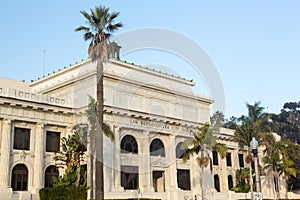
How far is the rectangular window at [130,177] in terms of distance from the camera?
40.3 metres

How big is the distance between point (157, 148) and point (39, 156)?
47.7 feet

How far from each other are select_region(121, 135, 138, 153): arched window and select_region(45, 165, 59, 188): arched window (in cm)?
735

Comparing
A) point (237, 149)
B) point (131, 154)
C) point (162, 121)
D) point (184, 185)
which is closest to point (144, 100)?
point (162, 121)

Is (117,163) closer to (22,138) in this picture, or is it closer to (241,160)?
(22,138)

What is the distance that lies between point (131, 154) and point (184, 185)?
960 centimetres

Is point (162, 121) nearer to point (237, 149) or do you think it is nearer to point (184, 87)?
point (184, 87)

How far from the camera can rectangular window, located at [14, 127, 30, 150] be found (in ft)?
117

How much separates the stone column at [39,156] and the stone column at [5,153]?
2708 mm

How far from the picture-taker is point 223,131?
55.8m

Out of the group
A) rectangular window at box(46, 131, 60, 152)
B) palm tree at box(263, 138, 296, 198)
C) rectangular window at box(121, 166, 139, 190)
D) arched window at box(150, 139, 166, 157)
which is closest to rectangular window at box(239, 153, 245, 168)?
palm tree at box(263, 138, 296, 198)

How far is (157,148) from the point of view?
45.2 m

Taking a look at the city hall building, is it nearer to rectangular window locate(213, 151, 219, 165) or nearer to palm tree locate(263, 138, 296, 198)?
rectangular window locate(213, 151, 219, 165)

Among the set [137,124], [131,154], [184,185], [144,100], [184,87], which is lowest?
[184,185]

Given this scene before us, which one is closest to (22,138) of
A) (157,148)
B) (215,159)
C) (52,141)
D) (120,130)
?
(52,141)
